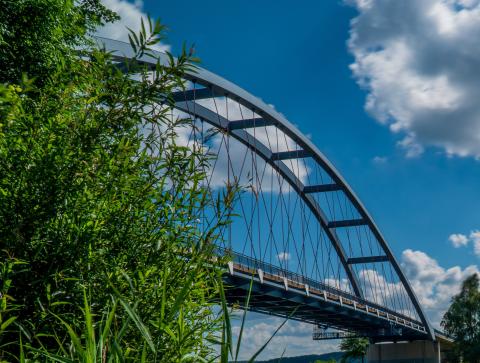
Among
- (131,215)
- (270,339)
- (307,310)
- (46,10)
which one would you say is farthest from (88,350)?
(307,310)

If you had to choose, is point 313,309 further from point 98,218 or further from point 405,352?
point 98,218

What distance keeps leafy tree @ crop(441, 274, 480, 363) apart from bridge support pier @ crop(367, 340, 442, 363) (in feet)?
34.4

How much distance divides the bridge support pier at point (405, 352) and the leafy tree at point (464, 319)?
413 inches

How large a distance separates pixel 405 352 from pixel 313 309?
37.8 meters

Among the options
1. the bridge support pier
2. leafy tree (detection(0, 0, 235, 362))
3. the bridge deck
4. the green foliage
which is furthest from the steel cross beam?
the bridge support pier

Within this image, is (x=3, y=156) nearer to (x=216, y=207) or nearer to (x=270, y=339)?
(x=216, y=207)

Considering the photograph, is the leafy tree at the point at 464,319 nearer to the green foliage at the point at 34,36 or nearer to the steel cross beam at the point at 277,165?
the steel cross beam at the point at 277,165

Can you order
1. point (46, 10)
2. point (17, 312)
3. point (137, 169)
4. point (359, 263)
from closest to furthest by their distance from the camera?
point (17, 312), point (137, 169), point (46, 10), point (359, 263)

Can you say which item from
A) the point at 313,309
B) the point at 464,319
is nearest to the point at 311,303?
the point at 313,309

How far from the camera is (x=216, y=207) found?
18.1 feet

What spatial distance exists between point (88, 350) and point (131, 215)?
3.24 m

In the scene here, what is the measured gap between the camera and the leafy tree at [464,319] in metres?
66.1

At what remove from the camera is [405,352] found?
262 feet

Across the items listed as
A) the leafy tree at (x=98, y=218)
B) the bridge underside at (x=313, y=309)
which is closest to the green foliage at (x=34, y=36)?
the leafy tree at (x=98, y=218)
